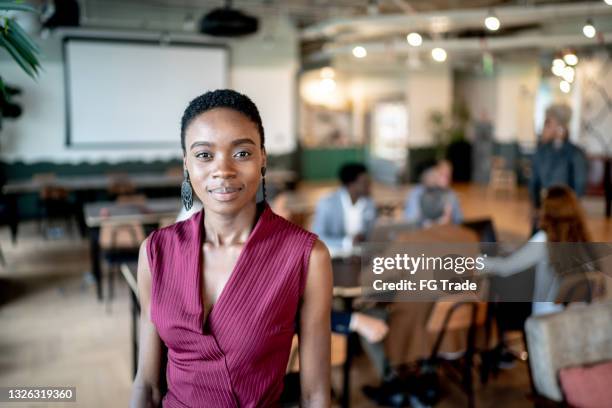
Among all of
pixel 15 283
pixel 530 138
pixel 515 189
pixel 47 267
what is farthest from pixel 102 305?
pixel 530 138

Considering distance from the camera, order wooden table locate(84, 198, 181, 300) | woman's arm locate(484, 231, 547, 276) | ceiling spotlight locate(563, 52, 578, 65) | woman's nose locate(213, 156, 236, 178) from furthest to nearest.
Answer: ceiling spotlight locate(563, 52, 578, 65) < wooden table locate(84, 198, 181, 300) < woman's arm locate(484, 231, 547, 276) < woman's nose locate(213, 156, 236, 178)

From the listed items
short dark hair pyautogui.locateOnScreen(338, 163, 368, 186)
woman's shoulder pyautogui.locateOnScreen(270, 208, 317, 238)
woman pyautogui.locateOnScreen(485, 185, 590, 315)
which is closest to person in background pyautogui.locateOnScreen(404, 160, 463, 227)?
short dark hair pyautogui.locateOnScreen(338, 163, 368, 186)

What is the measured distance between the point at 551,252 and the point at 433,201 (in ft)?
9.94

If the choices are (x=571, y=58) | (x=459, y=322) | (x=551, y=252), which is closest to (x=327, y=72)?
(x=571, y=58)

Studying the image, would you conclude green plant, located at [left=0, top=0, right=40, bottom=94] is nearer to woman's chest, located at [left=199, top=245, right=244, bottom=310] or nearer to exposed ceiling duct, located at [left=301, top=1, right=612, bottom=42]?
woman's chest, located at [left=199, top=245, right=244, bottom=310]

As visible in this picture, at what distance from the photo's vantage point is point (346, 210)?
181 inches

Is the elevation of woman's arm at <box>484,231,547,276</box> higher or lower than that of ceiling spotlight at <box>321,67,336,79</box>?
lower

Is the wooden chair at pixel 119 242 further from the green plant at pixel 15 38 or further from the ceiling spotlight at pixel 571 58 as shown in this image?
the ceiling spotlight at pixel 571 58

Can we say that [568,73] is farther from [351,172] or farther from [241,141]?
[241,141]

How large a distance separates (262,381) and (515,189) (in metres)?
13.1

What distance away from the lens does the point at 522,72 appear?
1409cm

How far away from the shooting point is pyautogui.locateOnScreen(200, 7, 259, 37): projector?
234 inches

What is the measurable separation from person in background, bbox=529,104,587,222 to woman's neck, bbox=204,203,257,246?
5071 millimetres

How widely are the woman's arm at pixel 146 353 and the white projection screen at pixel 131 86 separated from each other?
875cm
